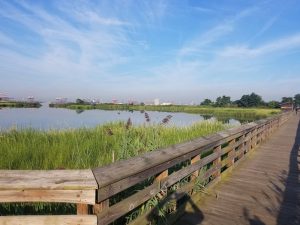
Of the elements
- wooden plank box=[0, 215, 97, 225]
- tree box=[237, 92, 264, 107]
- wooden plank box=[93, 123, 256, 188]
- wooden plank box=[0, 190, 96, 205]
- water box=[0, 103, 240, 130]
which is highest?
tree box=[237, 92, 264, 107]

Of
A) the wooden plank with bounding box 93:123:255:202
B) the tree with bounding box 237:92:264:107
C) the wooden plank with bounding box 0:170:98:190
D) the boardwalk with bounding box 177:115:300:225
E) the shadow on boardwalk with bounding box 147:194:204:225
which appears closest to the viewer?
the wooden plank with bounding box 0:170:98:190

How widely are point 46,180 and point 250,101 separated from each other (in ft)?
432

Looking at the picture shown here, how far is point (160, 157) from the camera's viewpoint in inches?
139

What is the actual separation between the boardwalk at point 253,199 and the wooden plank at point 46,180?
2.00 m

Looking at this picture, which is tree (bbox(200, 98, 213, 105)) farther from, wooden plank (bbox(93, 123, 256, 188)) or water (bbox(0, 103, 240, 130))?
wooden plank (bbox(93, 123, 256, 188))

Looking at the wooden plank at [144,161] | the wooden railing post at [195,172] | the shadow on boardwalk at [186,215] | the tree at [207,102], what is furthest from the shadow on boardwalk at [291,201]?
the tree at [207,102]

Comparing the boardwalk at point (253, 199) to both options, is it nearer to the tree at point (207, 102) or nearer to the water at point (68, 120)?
the water at point (68, 120)

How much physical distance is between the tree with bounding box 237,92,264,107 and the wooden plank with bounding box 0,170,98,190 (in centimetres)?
12737

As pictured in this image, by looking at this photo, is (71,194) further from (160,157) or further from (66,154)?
(66,154)

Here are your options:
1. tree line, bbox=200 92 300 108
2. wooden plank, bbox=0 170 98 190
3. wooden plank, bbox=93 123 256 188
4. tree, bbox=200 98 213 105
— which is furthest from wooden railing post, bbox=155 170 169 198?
tree, bbox=200 98 213 105

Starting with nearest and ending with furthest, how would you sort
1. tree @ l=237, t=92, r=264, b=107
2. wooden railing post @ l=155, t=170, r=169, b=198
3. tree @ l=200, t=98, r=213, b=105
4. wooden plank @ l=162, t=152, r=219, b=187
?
wooden railing post @ l=155, t=170, r=169, b=198 → wooden plank @ l=162, t=152, r=219, b=187 → tree @ l=237, t=92, r=264, b=107 → tree @ l=200, t=98, r=213, b=105

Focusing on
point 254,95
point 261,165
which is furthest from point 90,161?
point 254,95

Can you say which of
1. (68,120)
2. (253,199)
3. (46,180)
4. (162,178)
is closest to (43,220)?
(46,180)

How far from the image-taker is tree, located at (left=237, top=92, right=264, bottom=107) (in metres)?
125
